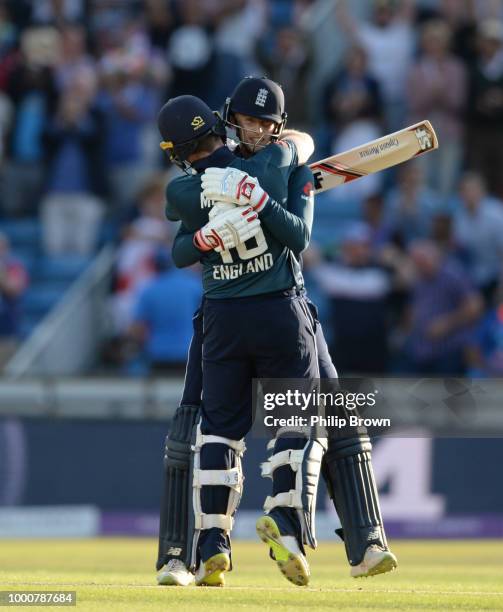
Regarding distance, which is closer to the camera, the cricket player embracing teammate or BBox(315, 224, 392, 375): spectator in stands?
the cricket player embracing teammate

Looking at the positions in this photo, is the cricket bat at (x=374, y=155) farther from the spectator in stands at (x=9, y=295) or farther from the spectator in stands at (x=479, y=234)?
the spectator in stands at (x=9, y=295)

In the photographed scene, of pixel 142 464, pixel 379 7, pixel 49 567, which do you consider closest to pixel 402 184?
pixel 379 7

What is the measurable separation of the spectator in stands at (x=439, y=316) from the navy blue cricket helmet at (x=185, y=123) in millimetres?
7221

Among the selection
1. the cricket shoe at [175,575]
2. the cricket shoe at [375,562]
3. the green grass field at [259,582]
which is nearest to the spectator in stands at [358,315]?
the green grass field at [259,582]

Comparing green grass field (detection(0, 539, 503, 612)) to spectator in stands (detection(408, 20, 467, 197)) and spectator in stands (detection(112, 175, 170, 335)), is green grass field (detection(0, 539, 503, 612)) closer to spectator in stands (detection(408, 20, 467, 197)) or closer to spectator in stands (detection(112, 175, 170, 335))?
spectator in stands (detection(112, 175, 170, 335))

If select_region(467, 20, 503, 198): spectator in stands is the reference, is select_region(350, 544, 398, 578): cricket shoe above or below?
below

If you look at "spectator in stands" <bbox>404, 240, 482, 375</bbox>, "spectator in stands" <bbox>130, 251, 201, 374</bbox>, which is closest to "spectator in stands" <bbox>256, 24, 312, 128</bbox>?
"spectator in stands" <bbox>404, 240, 482, 375</bbox>

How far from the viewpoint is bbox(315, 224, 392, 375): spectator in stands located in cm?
1360

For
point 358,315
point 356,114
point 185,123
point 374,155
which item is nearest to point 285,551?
point 185,123

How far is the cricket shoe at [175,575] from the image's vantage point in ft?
22.0

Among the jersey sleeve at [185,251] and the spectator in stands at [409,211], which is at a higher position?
the spectator in stands at [409,211]

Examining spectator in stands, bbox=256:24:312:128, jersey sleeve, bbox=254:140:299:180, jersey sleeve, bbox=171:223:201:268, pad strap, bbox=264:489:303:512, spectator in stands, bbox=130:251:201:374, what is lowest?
pad strap, bbox=264:489:303:512

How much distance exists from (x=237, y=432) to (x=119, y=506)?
6807mm

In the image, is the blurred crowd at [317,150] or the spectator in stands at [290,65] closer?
the blurred crowd at [317,150]
